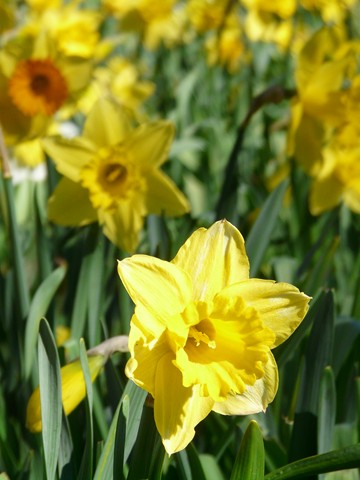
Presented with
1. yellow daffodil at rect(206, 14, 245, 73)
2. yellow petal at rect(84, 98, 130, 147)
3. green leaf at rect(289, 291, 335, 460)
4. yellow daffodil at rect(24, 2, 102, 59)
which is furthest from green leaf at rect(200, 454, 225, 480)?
yellow daffodil at rect(206, 14, 245, 73)

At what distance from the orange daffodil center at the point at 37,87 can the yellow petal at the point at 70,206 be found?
369 millimetres

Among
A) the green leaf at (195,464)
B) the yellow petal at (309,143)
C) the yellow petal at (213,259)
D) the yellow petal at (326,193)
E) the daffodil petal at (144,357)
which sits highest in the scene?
the yellow petal at (213,259)

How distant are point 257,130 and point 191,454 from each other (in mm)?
3103

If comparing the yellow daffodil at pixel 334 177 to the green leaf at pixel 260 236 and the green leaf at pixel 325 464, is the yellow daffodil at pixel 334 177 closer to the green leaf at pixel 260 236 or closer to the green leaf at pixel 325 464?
the green leaf at pixel 260 236

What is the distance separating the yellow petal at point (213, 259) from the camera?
41.7 inches

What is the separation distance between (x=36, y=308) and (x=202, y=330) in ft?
1.66

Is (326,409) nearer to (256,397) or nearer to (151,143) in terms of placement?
(256,397)

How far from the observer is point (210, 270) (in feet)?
3.48

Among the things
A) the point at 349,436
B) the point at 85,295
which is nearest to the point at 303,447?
the point at 349,436

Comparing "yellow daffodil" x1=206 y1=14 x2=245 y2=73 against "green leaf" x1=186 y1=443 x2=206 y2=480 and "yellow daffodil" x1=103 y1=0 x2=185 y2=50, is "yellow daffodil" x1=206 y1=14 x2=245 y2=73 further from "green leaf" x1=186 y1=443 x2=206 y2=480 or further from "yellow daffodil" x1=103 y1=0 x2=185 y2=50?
"green leaf" x1=186 y1=443 x2=206 y2=480

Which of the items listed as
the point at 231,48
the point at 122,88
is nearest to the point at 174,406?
the point at 122,88

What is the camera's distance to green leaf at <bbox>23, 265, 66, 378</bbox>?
4.80 ft

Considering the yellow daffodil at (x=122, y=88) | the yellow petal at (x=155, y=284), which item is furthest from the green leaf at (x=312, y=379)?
the yellow daffodil at (x=122, y=88)

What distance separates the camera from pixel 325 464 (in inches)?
39.3
